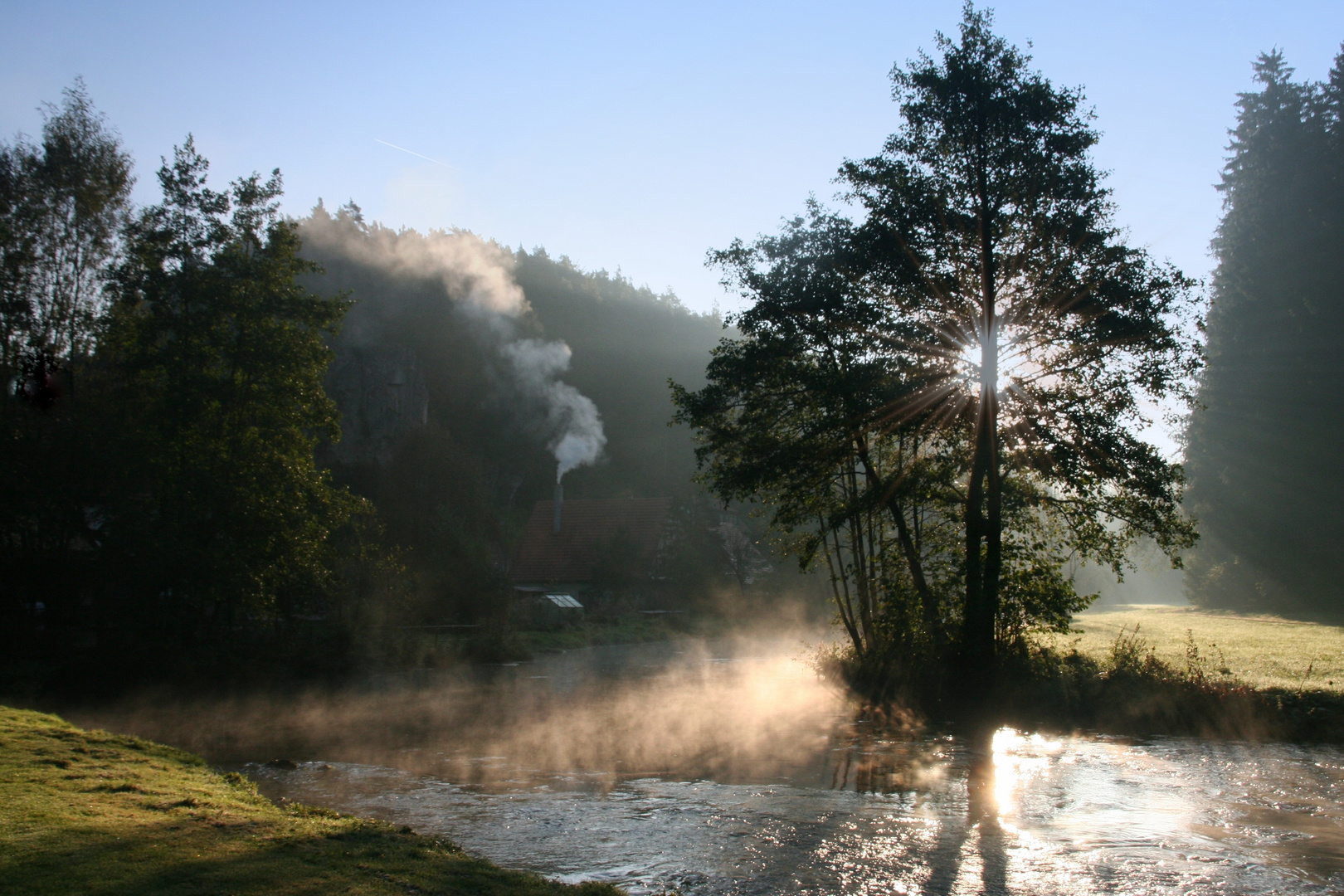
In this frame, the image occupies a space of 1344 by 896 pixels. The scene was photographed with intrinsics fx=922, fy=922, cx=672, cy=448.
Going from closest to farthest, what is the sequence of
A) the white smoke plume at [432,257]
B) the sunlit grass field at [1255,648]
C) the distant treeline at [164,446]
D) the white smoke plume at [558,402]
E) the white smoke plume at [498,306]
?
the sunlit grass field at [1255,648] → the distant treeline at [164,446] → the white smoke plume at [432,257] → the white smoke plume at [498,306] → the white smoke plume at [558,402]

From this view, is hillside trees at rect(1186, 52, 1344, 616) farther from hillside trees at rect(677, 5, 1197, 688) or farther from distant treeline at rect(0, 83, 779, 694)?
distant treeline at rect(0, 83, 779, 694)

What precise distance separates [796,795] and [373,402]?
39.0m

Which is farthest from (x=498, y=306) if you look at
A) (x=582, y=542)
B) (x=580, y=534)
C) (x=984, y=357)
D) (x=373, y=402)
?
(x=984, y=357)

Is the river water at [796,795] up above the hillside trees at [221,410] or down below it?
below

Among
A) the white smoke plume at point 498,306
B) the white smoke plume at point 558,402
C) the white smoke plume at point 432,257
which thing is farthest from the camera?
the white smoke plume at point 558,402

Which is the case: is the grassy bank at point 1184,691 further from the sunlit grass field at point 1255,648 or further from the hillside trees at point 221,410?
the hillside trees at point 221,410

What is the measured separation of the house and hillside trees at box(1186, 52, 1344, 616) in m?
27.7

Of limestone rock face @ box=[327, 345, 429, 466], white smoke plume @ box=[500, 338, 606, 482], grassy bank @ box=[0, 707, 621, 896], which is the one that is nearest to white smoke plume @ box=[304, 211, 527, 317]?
white smoke plume @ box=[500, 338, 606, 482]

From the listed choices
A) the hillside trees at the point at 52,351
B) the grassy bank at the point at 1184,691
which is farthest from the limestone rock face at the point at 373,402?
the grassy bank at the point at 1184,691

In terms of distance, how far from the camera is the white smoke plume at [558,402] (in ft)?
193

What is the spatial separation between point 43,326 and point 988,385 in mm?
24468

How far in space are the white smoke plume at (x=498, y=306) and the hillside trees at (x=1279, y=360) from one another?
1412 inches

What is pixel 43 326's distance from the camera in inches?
990

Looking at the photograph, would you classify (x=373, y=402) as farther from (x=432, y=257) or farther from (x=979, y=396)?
(x=979, y=396)
